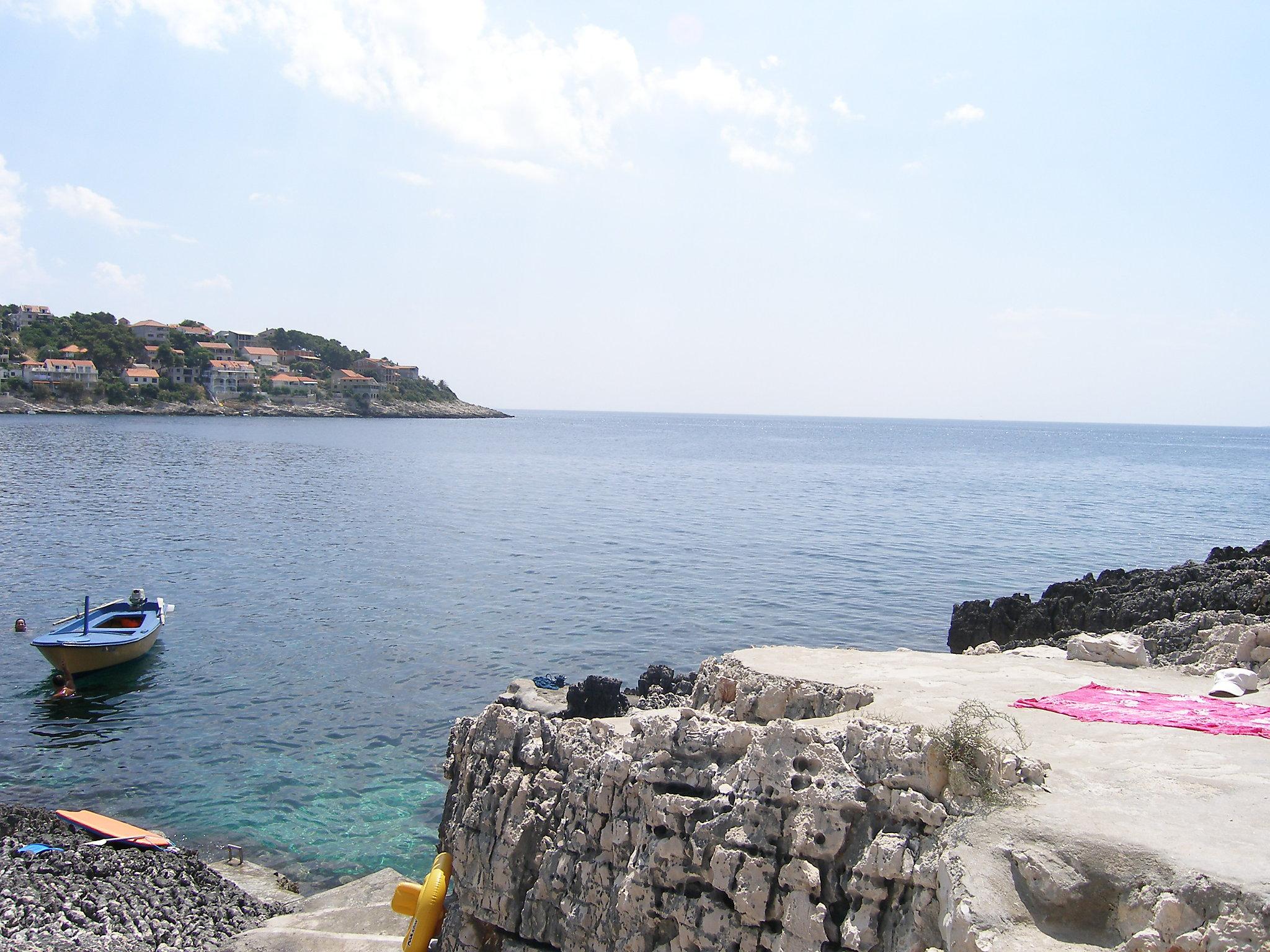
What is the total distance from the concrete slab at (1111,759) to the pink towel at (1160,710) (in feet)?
0.76

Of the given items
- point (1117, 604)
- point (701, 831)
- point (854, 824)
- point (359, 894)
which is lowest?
point (359, 894)

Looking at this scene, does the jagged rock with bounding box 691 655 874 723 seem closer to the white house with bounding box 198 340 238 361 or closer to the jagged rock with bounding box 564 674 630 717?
the jagged rock with bounding box 564 674 630 717

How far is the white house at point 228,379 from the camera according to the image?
169 metres

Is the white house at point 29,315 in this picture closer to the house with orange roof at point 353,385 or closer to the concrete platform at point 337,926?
the house with orange roof at point 353,385

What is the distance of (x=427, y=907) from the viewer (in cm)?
1139

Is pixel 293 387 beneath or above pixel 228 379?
beneath

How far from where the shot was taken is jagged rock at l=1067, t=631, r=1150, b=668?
1509 cm

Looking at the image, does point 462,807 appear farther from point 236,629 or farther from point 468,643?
point 236,629

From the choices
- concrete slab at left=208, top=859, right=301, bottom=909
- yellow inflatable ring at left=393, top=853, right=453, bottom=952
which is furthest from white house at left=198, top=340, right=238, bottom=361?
yellow inflatable ring at left=393, top=853, right=453, bottom=952

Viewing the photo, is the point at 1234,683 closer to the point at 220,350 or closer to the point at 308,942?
the point at 308,942

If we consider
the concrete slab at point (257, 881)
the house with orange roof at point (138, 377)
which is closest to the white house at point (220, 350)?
the house with orange roof at point (138, 377)

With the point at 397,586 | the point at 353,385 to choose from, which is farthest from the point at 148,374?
the point at 397,586

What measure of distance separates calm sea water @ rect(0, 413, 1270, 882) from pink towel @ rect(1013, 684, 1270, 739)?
11443mm

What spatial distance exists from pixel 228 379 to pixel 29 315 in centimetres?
4289
